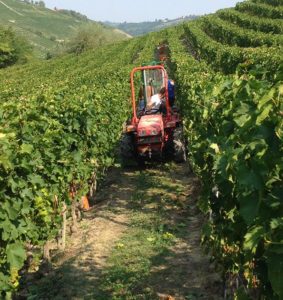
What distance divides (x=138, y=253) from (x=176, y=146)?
4.60 meters

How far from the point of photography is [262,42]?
111 feet

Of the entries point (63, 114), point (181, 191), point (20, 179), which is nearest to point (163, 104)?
point (181, 191)

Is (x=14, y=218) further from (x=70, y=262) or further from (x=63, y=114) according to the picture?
(x=63, y=114)

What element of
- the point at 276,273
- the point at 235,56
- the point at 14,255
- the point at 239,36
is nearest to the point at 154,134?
the point at 14,255

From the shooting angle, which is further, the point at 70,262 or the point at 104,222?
the point at 104,222

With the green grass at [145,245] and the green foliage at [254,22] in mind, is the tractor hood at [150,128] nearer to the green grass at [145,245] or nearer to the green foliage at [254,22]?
the green grass at [145,245]

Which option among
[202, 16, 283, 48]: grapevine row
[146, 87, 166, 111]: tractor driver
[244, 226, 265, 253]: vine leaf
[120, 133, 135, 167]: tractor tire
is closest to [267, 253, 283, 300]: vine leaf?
[244, 226, 265, 253]: vine leaf

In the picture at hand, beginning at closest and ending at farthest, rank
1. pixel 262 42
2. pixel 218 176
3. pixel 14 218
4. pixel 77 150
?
pixel 218 176 < pixel 14 218 < pixel 77 150 < pixel 262 42

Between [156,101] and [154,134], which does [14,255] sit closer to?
[154,134]

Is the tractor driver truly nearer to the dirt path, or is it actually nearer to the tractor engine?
the tractor engine

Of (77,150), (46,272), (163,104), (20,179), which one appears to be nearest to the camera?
(20,179)

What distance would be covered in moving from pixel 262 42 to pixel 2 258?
3134 centimetres

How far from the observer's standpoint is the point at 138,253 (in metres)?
7.37

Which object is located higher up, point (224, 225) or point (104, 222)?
point (224, 225)
